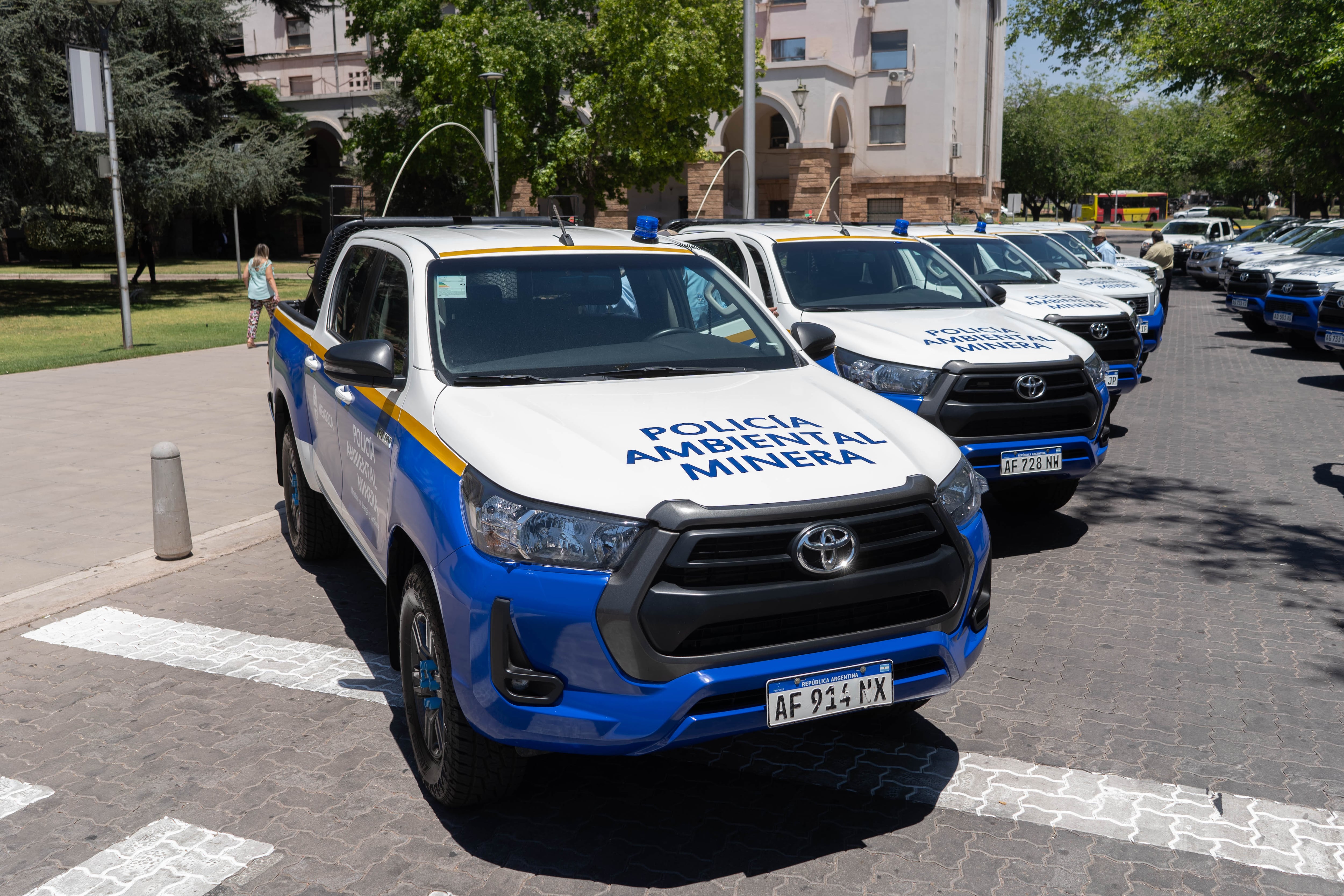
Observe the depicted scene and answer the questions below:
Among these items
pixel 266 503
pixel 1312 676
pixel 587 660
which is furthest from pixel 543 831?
pixel 266 503

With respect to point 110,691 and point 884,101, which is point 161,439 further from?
point 884,101

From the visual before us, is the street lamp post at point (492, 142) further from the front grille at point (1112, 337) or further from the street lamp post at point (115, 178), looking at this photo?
the front grille at point (1112, 337)

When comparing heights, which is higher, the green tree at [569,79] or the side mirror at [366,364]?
the green tree at [569,79]

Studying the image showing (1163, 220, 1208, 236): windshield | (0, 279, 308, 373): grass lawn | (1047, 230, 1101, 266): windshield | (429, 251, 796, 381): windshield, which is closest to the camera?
(429, 251, 796, 381): windshield

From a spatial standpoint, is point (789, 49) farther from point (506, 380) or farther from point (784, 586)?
point (784, 586)

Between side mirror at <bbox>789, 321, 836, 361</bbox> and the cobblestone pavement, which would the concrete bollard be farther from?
side mirror at <bbox>789, 321, 836, 361</bbox>

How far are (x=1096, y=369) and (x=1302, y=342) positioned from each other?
532 inches

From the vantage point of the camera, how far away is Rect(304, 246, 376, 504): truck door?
543 centimetres

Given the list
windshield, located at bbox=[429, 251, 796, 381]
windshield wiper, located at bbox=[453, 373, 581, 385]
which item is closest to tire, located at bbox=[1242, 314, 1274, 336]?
windshield, located at bbox=[429, 251, 796, 381]

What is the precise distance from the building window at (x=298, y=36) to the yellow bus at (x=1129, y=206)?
6133 cm

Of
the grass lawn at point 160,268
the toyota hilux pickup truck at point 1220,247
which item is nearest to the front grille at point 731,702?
the toyota hilux pickup truck at point 1220,247

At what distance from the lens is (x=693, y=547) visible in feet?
11.0

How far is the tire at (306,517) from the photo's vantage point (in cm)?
670

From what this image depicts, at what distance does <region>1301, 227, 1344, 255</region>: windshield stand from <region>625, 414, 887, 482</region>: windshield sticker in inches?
754
